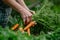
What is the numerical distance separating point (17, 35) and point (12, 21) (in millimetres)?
2540

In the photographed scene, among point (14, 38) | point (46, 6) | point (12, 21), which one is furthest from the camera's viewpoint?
point (12, 21)

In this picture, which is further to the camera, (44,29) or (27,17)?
(44,29)

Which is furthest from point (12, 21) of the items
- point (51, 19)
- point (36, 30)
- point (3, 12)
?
point (51, 19)

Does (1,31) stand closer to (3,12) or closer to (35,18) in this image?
(35,18)

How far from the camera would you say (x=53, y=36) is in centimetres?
198

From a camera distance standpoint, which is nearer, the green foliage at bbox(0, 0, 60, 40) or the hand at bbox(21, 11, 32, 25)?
the green foliage at bbox(0, 0, 60, 40)

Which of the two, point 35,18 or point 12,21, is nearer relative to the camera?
point 35,18

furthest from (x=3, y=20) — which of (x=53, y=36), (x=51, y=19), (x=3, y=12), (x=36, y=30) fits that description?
(x=53, y=36)

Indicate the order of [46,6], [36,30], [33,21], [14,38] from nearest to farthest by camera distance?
[14,38] < [33,21] < [46,6] < [36,30]

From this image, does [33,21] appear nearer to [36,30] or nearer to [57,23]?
[57,23]

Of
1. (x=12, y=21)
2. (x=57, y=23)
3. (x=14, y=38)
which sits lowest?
(x=14, y=38)

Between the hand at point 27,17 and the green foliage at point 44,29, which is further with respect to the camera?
the hand at point 27,17

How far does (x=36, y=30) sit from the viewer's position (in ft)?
11.8

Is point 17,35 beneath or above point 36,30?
beneath
